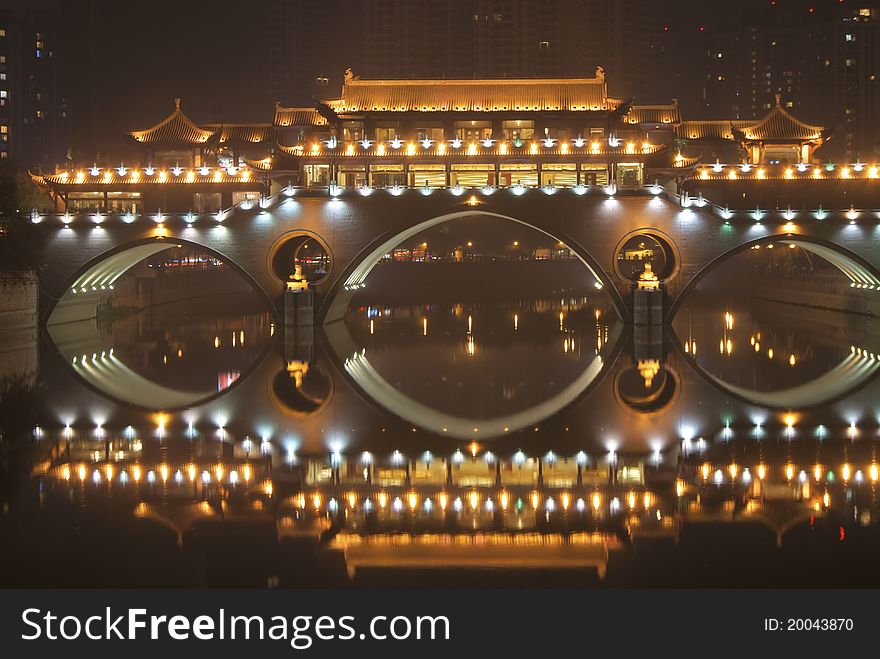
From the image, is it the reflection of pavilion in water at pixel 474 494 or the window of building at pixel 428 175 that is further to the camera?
the window of building at pixel 428 175

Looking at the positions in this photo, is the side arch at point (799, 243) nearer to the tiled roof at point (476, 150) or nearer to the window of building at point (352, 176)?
the tiled roof at point (476, 150)

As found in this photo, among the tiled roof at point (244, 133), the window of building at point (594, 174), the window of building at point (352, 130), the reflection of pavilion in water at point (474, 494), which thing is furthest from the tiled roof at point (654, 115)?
the reflection of pavilion in water at point (474, 494)

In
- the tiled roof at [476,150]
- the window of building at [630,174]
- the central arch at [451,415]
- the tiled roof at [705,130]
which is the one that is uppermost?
the tiled roof at [705,130]

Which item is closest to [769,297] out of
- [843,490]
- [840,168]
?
[840,168]

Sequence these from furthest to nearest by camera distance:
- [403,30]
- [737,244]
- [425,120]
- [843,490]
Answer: [403,30] < [425,120] < [737,244] < [843,490]

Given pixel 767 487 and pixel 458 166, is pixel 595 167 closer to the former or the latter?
pixel 458 166

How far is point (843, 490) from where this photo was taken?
1658 centimetres

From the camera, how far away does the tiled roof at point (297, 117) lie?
171 ft

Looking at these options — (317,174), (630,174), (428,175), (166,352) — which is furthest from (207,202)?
(630,174)

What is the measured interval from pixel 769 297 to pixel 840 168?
1667cm

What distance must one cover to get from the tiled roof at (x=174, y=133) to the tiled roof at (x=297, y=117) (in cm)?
382

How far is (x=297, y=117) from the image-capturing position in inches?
2055

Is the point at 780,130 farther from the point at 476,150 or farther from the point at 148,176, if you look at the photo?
the point at 148,176

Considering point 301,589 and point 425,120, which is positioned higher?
point 425,120
